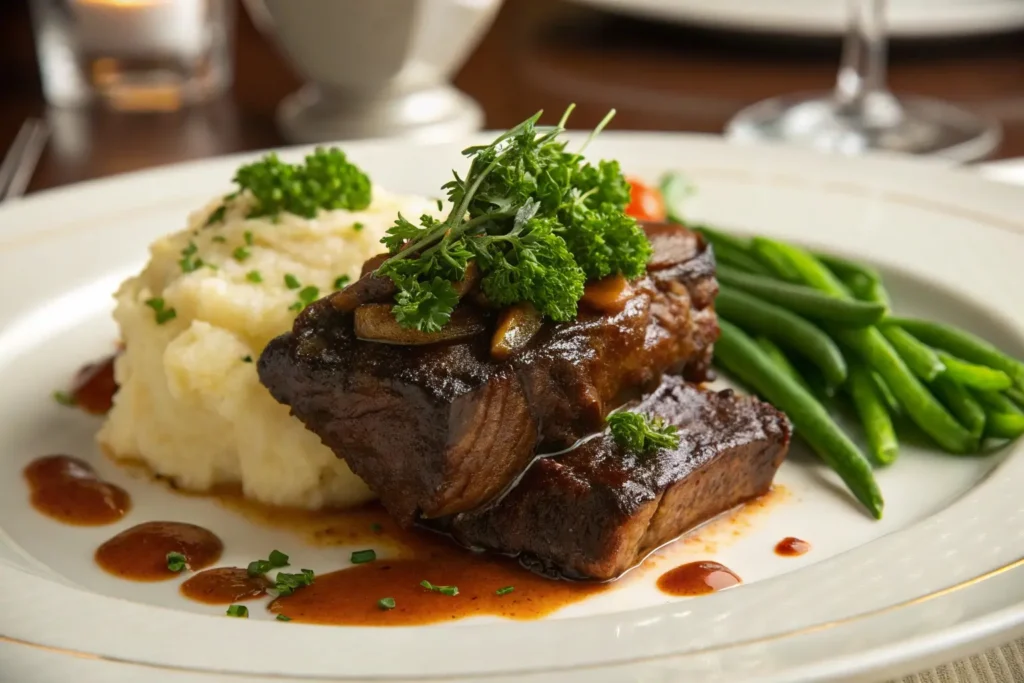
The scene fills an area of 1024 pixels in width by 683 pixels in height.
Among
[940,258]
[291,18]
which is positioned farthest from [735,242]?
[291,18]

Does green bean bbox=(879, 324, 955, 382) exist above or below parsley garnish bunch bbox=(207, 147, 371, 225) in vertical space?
below

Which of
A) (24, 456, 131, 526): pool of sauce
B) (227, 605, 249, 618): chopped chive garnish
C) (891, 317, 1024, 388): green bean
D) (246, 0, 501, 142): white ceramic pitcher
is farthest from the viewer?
(246, 0, 501, 142): white ceramic pitcher

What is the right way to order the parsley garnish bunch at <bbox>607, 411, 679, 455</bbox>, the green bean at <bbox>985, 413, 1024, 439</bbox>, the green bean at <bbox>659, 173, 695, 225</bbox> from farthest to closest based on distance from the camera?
the green bean at <bbox>659, 173, 695, 225</bbox> < the green bean at <bbox>985, 413, 1024, 439</bbox> < the parsley garnish bunch at <bbox>607, 411, 679, 455</bbox>

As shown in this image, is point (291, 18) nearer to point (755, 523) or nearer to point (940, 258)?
point (940, 258)

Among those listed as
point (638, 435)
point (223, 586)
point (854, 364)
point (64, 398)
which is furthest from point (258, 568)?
point (854, 364)

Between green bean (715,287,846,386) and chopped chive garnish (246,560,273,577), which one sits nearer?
chopped chive garnish (246,560,273,577)

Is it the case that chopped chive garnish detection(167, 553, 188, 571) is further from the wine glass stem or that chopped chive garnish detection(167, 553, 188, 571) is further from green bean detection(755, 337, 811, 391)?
the wine glass stem

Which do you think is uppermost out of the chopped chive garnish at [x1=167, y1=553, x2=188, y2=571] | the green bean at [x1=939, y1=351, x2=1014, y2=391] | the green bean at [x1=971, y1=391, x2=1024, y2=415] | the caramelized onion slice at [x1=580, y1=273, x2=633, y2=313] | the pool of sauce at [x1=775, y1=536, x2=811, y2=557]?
the caramelized onion slice at [x1=580, y1=273, x2=633, y2=313]

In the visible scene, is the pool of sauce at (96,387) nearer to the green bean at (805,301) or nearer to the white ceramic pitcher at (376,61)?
the green bean at (805,301)

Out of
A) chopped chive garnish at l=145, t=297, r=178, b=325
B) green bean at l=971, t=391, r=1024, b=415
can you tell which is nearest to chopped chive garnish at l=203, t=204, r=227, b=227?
chopped chive garnish at l=145, t=297, r=178, b=325
